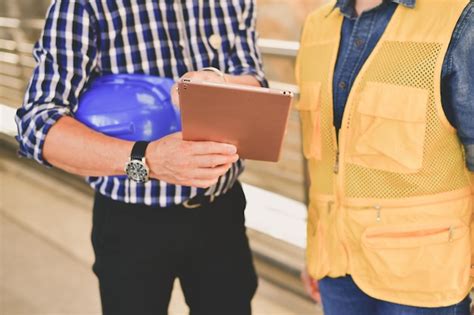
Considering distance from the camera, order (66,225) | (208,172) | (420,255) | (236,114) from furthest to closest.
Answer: (66,225) → (420,255) → (208,172) → (236,114)

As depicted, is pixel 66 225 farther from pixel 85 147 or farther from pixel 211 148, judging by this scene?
pixel 211 148

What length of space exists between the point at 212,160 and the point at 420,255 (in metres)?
0.53

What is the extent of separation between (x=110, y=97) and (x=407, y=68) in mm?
654

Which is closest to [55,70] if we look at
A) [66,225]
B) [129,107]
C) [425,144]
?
[129,107]

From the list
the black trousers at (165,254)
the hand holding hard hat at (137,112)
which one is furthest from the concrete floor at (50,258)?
the hand holding hard hat at (137,112)

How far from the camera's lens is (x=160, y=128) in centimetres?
117

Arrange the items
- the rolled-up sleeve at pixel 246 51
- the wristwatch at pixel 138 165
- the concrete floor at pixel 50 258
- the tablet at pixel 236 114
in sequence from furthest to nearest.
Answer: the concrete floor at pixel 50 258 < the rolled-up sleeve at pixel 246 51 < the wristwatch at pixel 138 165 < the tablet at pixel 236 114

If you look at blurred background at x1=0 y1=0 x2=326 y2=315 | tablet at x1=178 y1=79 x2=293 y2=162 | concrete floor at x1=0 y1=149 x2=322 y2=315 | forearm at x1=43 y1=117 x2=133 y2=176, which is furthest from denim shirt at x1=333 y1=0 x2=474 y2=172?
concrete floor at x1=0 y1=149 x2=322 y2=315

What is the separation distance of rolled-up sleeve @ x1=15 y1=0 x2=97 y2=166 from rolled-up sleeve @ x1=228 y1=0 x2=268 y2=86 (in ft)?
1.28

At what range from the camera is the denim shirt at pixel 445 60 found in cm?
98

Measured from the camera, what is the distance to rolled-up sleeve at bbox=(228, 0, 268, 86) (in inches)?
52.9

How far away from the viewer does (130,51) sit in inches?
47.5

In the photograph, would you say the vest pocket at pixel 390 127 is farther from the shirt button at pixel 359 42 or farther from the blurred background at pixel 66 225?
the blurred background at pixel 66 225

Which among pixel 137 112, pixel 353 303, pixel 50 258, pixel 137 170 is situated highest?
pixel 137 112
